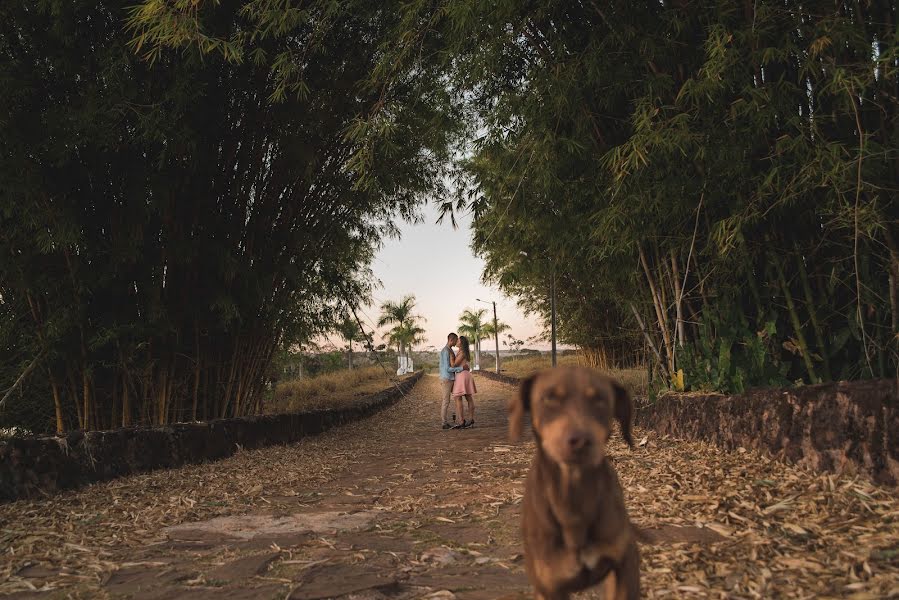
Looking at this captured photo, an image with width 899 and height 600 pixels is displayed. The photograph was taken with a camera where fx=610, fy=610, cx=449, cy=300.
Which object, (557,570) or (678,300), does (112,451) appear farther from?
(678,300)

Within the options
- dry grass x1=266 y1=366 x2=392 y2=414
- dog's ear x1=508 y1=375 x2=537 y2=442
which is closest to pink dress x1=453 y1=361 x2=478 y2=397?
dry grass x1=266 y1=366 x2=392 y2=414

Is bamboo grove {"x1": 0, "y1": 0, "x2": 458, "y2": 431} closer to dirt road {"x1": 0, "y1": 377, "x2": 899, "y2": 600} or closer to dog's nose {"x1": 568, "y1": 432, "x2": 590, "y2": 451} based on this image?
dirt road {"x1": 0, "y1": 377, "x2": 899, "y2": 600}

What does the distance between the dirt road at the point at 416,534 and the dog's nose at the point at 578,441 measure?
3.07 feet

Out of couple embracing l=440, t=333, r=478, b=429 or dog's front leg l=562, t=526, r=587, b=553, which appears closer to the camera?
dog's front leg l=562, t=526, r=587, b=553

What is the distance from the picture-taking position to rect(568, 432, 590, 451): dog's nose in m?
1.27

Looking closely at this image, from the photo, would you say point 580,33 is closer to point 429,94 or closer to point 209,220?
point 429,94

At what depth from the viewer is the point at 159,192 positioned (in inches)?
178

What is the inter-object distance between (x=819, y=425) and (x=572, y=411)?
233 cm

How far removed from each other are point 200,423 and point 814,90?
5.10 m

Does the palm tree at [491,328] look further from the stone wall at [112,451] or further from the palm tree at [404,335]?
the stone wall at [112,451]

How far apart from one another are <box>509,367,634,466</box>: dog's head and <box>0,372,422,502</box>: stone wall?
3.43 meters

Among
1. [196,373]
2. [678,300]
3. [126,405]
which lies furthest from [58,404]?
[678,300]

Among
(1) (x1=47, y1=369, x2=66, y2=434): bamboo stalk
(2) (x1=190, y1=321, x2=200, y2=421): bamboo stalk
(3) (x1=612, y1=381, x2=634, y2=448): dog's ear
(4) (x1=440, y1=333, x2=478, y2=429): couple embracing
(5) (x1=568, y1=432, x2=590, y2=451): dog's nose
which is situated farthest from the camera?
(4) (x1=440, y1=333, x2=478, y2=429): couple embracing

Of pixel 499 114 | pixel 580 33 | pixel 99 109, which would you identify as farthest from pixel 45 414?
pixel 580 33
